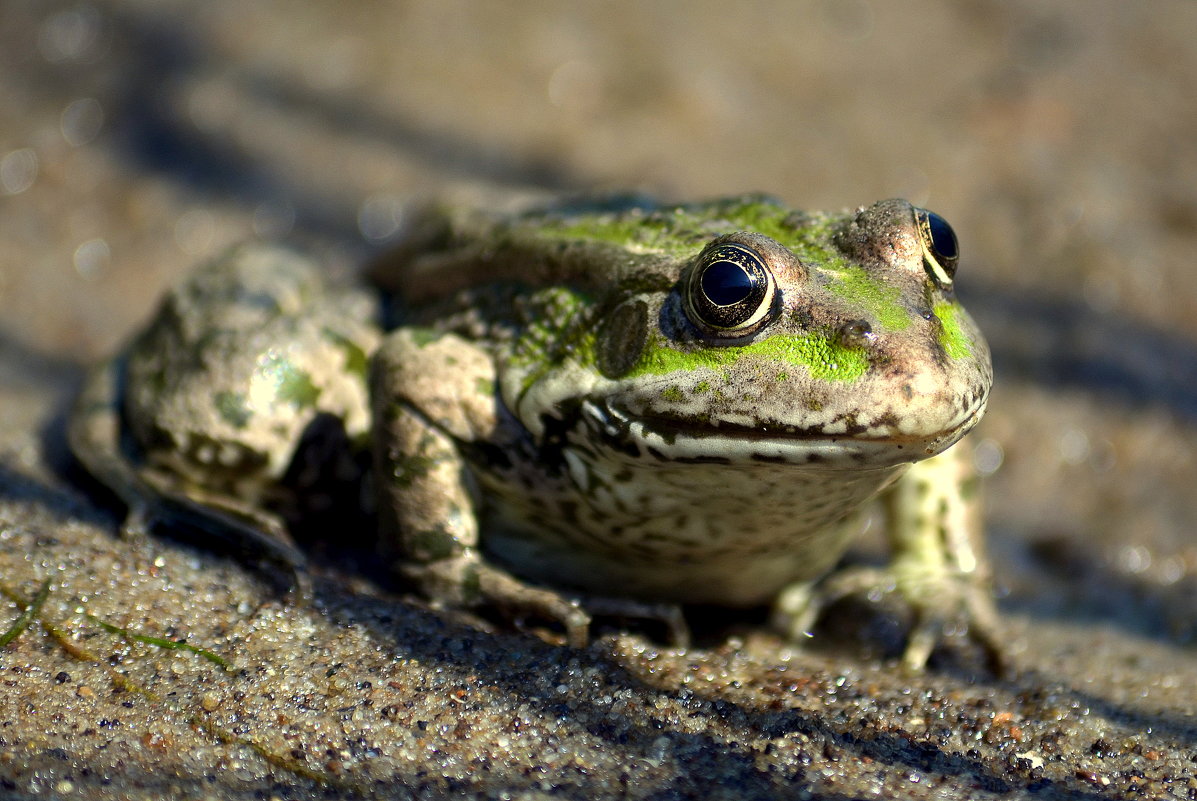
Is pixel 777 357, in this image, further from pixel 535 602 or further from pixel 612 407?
pixel 535 602

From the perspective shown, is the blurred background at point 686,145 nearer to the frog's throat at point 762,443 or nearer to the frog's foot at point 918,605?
the frog's foot at point 918,605

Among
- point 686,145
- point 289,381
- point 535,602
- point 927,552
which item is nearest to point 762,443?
point 535,602

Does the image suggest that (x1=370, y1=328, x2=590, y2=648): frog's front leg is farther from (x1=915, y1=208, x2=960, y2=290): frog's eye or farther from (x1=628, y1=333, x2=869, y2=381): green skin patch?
(x1=915, y1=208, x2=960, y2=290): frog's eye

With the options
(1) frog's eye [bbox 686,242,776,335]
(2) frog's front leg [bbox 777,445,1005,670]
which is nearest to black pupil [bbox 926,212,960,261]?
(1) frog's eye [bbox 686,242,776,335]

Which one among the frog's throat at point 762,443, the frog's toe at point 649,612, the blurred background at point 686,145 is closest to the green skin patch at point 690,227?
the frog's throat at point 762,443

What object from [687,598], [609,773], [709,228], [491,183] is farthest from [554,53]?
[609,773]

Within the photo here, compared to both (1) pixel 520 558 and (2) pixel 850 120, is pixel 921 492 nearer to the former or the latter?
(1) pixel 520 558

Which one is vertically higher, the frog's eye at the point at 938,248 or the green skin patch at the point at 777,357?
the frog's eye at the point at 938,248
